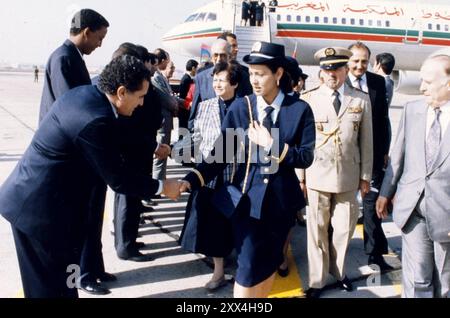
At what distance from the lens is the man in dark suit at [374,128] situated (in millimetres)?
4285

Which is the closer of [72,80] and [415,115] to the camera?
[415,115]

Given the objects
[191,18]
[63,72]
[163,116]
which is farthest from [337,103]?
[191,18]

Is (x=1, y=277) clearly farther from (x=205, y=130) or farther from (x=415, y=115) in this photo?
(x=415, y=115)

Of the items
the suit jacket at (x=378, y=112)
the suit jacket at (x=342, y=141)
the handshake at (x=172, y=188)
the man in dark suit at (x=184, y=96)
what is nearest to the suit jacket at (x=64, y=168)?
the handshake at (x=172, y=188)

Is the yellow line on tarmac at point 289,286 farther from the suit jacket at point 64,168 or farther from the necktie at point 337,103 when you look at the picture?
the suit jacket at point 64,168

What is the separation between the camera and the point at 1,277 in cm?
394

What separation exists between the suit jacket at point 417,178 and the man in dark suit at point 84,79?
2.35m

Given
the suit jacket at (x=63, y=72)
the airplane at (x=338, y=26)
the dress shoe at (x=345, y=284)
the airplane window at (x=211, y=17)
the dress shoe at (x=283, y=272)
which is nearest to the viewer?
the suit jacket at (x=63, y=72)

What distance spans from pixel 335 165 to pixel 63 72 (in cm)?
242

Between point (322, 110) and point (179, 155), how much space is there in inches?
55.8

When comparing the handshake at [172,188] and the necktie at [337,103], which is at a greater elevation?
the necktie at [337,103]

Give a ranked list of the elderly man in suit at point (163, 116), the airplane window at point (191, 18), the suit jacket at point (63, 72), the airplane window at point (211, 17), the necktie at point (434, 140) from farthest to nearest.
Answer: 1. the airplane window at point (191, 18)
2. the airplane window at point (211, 17)
3. the elderly man in suit at point (163, 116)
4. the suit jacket at point (63, 72)
5. the necktie at point (434, 140)

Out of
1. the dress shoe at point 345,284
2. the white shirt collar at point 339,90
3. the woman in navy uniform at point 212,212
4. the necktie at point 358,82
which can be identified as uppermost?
the necktie at point 358,82
